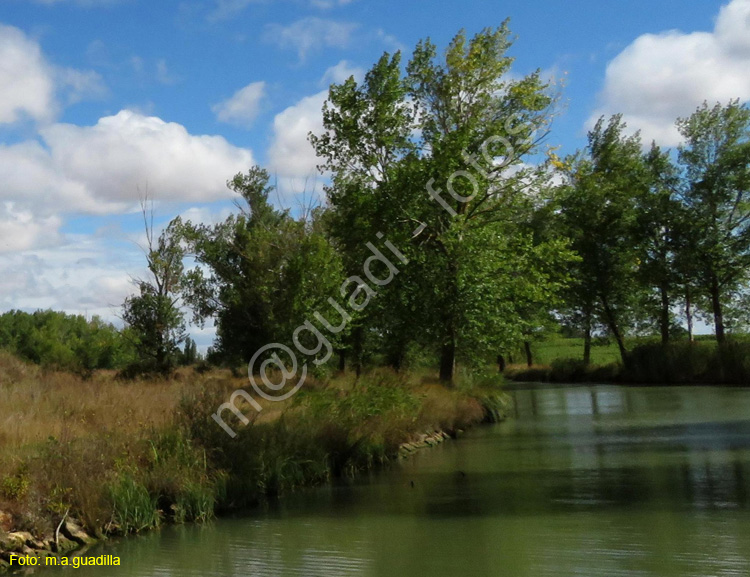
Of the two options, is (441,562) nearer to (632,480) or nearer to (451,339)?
(632,480)

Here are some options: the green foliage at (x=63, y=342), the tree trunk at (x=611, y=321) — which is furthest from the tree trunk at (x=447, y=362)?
the tree trunk at (x=611, y=321)

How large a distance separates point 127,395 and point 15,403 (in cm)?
204

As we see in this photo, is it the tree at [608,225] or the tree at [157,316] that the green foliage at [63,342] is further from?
the tree at [608,225]

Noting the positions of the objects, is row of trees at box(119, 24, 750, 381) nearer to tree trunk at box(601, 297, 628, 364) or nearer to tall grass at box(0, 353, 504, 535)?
tall grass at box(0, 353, 504, 535)

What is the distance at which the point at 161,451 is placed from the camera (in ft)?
36.3

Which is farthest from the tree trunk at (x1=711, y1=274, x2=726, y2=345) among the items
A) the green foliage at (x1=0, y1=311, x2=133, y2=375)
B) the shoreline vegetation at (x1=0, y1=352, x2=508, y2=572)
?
the green foliage at (x1=0, y1=311, x2=133, y2=375)

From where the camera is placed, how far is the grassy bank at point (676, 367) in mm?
36688

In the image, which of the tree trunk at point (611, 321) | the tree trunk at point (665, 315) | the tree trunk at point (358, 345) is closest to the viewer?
the tree trunk at point (358, 345)

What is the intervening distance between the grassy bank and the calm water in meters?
21.2

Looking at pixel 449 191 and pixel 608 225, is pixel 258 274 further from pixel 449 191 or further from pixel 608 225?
pixel 608 225

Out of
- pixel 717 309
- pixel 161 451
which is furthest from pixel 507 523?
pixel 717 309

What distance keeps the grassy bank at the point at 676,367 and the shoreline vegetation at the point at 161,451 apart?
23.8m

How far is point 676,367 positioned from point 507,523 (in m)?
33.1

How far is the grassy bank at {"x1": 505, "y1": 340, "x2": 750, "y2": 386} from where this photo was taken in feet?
120
